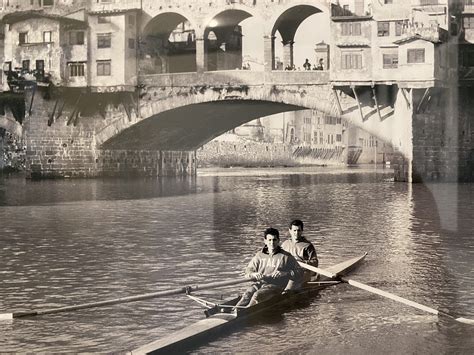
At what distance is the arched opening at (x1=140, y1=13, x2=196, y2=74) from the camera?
63.2 meters

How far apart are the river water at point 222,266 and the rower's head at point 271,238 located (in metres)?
1.18

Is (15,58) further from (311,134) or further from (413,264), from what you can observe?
(311,134)

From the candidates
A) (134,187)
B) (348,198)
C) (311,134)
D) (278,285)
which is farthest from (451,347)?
(311,134)

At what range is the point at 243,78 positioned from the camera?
57.4 meters

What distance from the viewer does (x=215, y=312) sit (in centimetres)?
1345

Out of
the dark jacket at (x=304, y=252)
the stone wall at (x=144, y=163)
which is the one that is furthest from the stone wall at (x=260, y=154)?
the dark jacket at (x=304, y=252)

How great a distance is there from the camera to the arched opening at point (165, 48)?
63250mm

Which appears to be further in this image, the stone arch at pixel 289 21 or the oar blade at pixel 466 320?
the stone arch at pixel 289 21

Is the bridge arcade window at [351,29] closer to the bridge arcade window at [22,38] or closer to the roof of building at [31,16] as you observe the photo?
the roof of building at [31,16]

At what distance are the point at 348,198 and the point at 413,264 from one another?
23128 mm

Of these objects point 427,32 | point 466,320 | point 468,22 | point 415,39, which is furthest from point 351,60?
point 466,320

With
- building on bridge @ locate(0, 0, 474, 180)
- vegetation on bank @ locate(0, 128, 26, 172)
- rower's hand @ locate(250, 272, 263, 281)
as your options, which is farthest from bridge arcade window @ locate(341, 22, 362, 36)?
rower's hand @ locate(250, 272, 263, 281)

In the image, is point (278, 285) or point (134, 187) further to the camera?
point (134, 187)

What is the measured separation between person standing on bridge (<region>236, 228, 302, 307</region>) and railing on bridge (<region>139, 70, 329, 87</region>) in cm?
4208
